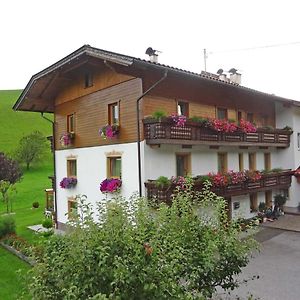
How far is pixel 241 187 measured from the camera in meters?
16.8

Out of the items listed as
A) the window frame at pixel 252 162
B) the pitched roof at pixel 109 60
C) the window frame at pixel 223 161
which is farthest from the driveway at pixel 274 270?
the pitched roof at pixel 109 60

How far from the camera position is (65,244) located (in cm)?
462

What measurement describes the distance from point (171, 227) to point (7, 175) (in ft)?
99.7

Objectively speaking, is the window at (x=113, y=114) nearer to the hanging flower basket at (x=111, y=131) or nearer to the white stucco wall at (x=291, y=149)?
the hanging flower basket at (x=111, y=131)

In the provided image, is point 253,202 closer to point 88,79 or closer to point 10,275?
point 88,79

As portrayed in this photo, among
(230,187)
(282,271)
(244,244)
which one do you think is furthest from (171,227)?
(230,187)

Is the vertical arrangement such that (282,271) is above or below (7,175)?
below

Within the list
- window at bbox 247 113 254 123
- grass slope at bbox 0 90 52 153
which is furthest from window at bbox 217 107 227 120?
grass slope at bbox 0 90 52 153

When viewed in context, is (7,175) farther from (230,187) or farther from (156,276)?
(156,276)

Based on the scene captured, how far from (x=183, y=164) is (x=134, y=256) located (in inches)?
441

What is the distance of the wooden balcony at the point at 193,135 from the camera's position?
42.7ft

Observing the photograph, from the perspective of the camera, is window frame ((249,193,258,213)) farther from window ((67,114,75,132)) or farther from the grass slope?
the grass slope


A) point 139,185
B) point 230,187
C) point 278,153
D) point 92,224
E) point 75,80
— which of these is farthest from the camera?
point 278,153

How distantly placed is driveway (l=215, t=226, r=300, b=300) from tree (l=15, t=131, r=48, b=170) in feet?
145
